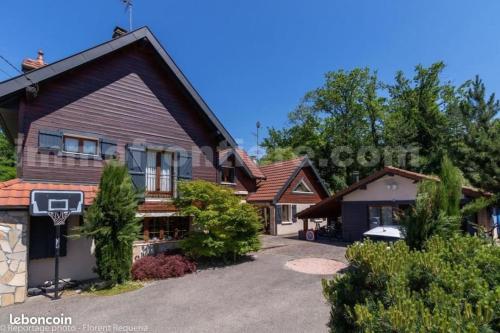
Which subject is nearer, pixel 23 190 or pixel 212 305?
pixel 212 305

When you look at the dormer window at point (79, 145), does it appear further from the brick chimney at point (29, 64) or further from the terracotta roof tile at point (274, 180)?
the terracotta roof tile at point (274, 180)

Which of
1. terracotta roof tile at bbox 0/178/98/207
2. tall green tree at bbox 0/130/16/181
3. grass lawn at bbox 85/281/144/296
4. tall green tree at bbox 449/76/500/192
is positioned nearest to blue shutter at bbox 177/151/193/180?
terracotta roof tile at bbox 0/178/98/207

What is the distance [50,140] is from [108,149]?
1905mm

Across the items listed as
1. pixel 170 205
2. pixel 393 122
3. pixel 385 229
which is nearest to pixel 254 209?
pixel 170 205

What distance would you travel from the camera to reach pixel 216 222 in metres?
11.8

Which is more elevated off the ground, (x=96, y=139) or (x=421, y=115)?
(x=421, y=115)

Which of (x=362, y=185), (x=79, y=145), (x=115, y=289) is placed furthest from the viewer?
(x=362, y=185)

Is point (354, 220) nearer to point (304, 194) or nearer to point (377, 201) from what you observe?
point (377, 201)

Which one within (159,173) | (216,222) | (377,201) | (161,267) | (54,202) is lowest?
(161,267)

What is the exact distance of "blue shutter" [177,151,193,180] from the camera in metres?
13.4

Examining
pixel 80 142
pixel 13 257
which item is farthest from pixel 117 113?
pixel 13 257

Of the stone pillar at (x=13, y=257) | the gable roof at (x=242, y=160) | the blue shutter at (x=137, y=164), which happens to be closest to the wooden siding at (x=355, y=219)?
the gable roof at (x=242, y=160)

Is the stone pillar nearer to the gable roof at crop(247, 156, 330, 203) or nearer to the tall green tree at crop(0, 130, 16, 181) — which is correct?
the gable roof at crop(247, 156, 330, 203)

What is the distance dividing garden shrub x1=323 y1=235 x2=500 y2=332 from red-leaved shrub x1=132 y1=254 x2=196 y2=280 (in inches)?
299
